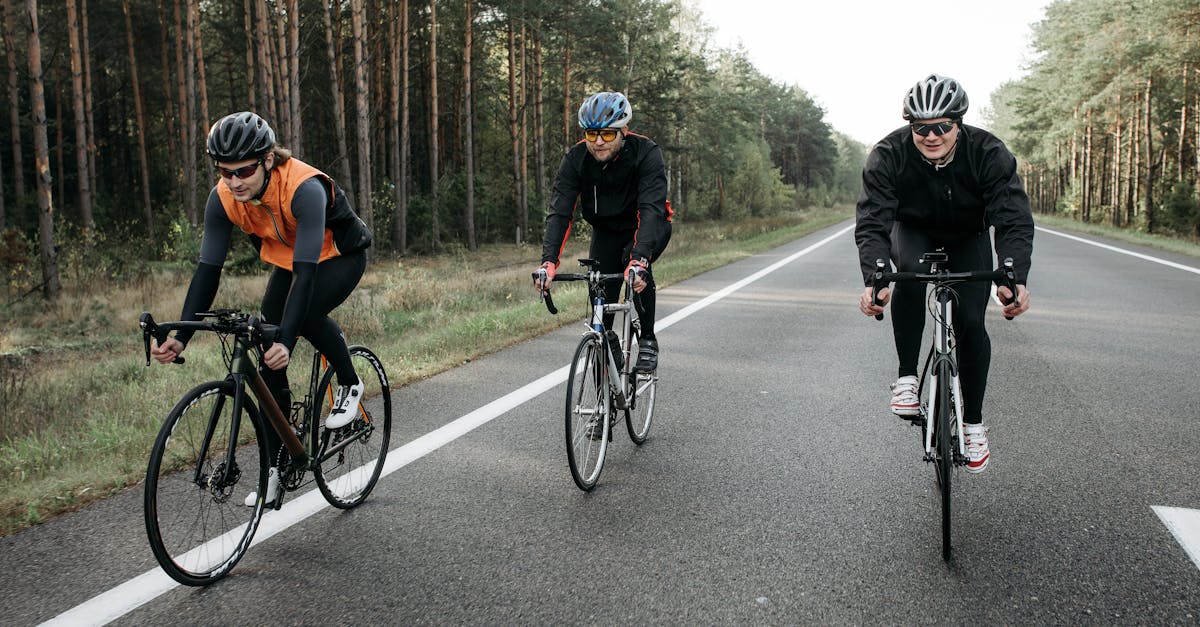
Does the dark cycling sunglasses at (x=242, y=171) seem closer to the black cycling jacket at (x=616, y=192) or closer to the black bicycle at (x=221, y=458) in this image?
the black bicycle at (x=221, y=458)

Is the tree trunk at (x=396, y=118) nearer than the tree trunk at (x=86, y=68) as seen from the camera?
Yes

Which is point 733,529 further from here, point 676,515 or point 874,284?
point 874,284

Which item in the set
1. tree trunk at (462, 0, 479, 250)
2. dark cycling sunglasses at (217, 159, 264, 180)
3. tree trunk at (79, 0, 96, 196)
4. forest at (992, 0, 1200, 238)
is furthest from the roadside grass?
forest at (992, 0, 1200, 238)

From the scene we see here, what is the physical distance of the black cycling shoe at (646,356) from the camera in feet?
15.4

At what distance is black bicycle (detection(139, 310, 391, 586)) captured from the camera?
2.79m

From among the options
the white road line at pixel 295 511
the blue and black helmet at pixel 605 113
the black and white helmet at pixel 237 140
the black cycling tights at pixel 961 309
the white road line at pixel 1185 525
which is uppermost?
the blue and black helmet at pixel 605 113

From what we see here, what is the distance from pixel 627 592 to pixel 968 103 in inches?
97.8

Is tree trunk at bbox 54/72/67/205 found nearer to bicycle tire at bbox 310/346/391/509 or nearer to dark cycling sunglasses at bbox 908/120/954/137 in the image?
bicycle tire at bbox 310/346/391/509

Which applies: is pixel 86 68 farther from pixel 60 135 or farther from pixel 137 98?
pixel 60 135

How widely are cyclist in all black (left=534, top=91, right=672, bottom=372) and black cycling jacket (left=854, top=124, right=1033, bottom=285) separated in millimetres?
1106

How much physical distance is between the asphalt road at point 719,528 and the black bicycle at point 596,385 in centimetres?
20

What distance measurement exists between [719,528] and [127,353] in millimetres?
9438

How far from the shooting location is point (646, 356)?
474 cm

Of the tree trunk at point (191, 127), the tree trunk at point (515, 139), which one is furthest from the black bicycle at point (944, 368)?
the tree trunk at point (515, 139)
